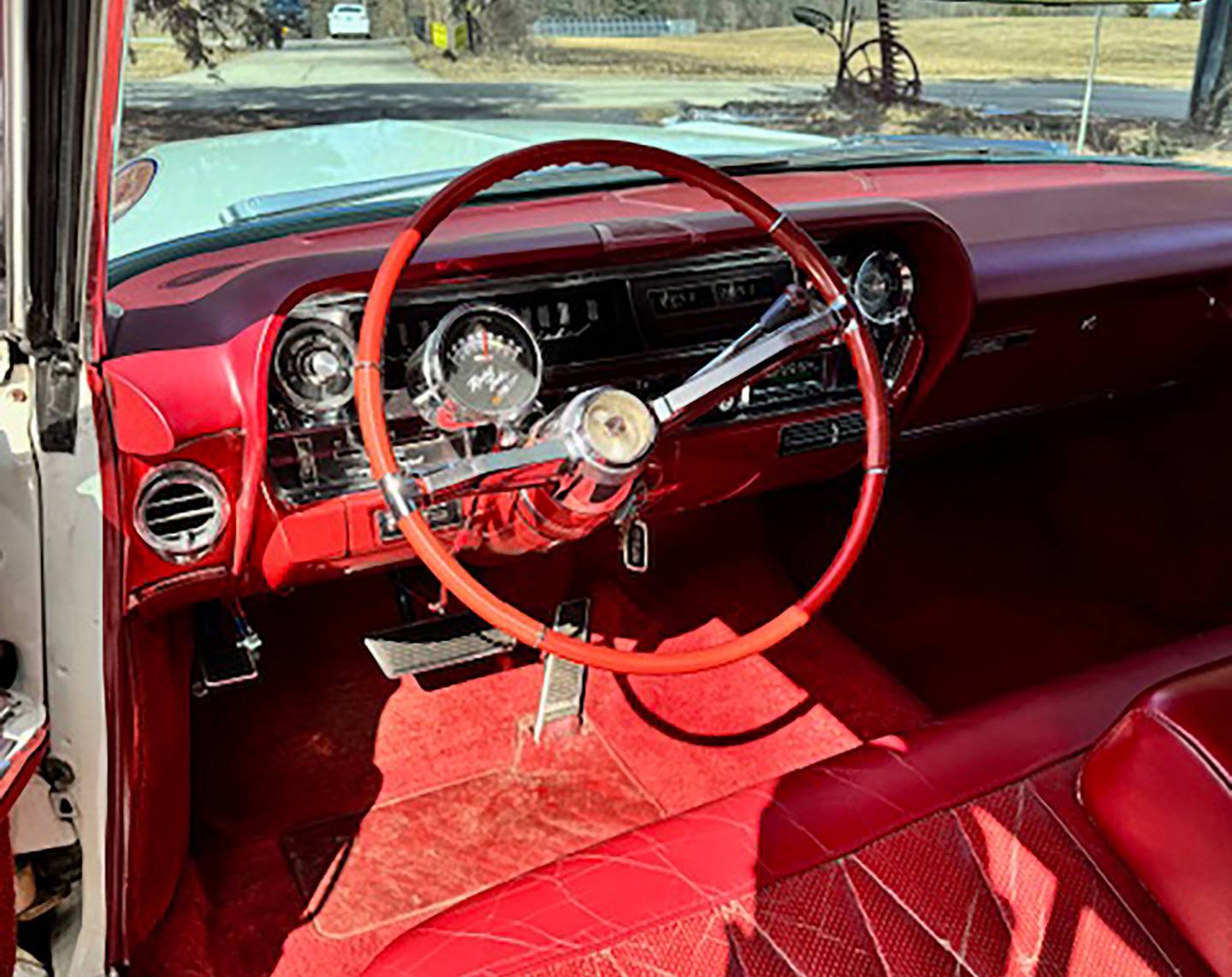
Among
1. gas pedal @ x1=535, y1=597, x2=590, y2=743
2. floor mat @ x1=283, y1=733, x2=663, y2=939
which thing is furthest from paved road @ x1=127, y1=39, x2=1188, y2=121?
floor mat @ x1=283, y1=733, x2=663, y2=939

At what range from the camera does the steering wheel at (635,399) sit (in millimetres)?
1515

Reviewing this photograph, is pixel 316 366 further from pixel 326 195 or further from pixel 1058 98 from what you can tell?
pixel 1058 98

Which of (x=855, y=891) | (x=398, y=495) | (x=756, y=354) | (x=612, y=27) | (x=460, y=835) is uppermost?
(x=612, y=27)

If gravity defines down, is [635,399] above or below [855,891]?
above

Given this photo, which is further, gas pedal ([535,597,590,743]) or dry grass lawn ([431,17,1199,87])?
gas pedal ([535,597,590,743])

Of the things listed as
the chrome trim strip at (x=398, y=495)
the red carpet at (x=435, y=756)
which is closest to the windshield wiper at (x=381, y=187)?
the chrome trim strip at (x=398, y=495)

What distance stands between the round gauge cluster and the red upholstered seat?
683mm

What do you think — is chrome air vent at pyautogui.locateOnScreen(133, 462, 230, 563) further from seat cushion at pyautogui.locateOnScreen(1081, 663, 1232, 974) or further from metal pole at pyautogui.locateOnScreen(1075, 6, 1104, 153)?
metal pole at pyautogui.locateOnScreen(1075, 6, 1104, 153)

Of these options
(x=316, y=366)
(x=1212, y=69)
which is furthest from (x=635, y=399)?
(x=1212, y=69)

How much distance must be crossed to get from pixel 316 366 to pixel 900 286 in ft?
3.29

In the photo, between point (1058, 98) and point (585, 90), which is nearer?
point (585, 90)

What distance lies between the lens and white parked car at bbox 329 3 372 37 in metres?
1.75

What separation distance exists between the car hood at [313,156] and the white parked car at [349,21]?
0.27 meters

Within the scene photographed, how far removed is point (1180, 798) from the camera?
52.6 inches
